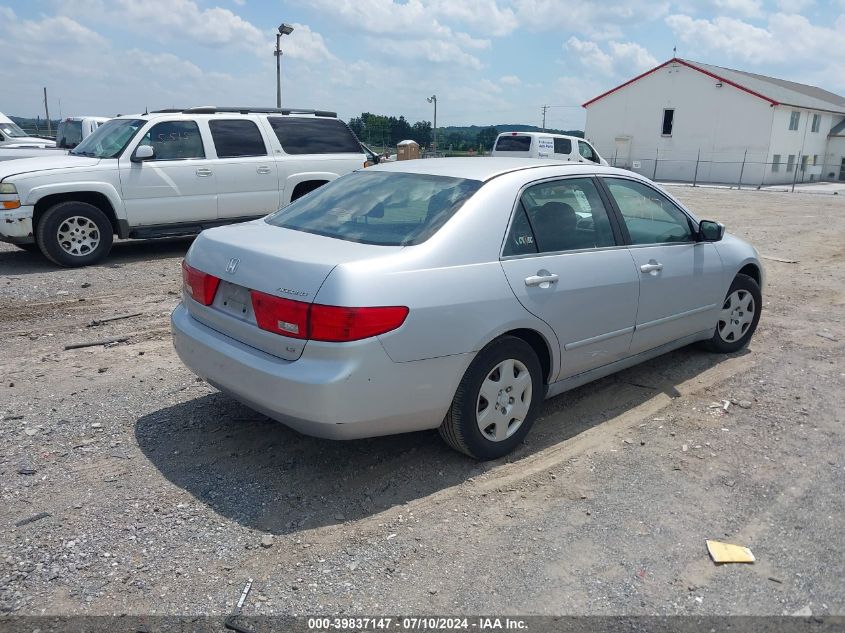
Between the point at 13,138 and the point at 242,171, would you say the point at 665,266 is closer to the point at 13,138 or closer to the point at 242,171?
the point at 242,171

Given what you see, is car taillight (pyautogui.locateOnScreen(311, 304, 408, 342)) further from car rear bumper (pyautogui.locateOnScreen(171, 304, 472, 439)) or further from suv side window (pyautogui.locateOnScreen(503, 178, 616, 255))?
suv side window (pyautogui.locateOnScreen(503, 178, 616, 255))

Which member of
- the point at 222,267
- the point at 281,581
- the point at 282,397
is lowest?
the point at 281,581

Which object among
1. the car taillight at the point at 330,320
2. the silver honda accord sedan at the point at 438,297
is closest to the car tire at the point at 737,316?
the silver honda accord sedan at the point at 438,297

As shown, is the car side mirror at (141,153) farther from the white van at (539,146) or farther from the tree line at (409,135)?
the tree line at (409,135)

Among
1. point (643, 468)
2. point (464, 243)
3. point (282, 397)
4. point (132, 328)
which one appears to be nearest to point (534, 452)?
point (643, 468)

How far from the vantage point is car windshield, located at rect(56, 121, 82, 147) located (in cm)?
1780

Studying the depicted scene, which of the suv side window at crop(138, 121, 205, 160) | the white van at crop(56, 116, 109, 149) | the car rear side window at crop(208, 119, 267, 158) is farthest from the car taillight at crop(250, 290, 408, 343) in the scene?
the white van at crop(56, 116, 109, 149)

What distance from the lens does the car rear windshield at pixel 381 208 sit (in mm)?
3799

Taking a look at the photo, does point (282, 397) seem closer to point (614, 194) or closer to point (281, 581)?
point (281, 581)

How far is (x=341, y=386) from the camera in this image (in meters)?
3.24

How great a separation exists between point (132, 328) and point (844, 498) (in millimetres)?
5736

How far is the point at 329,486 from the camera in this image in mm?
3715

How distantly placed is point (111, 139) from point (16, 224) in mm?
1846

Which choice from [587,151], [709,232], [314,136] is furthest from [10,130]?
[709,232]
